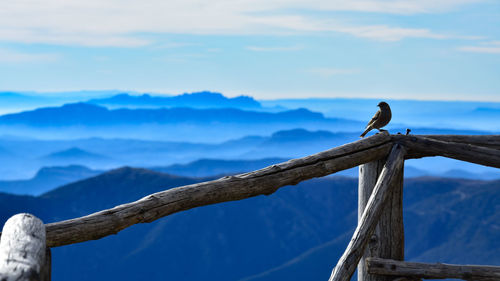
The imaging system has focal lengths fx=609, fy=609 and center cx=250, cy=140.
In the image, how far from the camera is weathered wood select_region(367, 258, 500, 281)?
3664 millimetres

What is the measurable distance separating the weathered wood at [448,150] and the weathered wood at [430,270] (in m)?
0.66

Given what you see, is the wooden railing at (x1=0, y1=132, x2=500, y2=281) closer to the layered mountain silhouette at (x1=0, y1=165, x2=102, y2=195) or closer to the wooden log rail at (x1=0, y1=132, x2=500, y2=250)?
the wooden log rail at (x1=0, y1=132, x2=500, y2=250)

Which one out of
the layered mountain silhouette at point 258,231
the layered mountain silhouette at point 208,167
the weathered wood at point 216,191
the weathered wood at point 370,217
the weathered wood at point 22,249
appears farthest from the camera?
the layered mountain silhouette at point 208,167

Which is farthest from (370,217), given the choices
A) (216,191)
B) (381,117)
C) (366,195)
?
(216,191)

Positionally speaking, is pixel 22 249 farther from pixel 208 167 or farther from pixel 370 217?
pixel 208 167

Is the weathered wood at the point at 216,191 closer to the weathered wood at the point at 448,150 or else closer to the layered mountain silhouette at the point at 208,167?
the weathered wood at the point at 448,150

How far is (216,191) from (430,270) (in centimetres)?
154

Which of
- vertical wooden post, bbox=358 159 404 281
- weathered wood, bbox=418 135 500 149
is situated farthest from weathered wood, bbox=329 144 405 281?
weathered wood, bbox=418 135 500 149

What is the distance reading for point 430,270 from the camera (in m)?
3.69

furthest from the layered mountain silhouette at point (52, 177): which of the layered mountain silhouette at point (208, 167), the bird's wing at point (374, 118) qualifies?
the bird's wing at point (374, 118)

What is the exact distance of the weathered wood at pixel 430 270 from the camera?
366 centimetres

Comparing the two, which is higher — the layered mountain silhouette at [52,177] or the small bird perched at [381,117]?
the layered mountain silhouette at [52,177]

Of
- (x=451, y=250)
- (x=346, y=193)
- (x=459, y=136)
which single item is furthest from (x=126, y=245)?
(x=459, y=136)

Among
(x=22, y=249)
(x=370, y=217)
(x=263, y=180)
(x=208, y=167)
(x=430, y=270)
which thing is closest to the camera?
(x=22, y=249)
